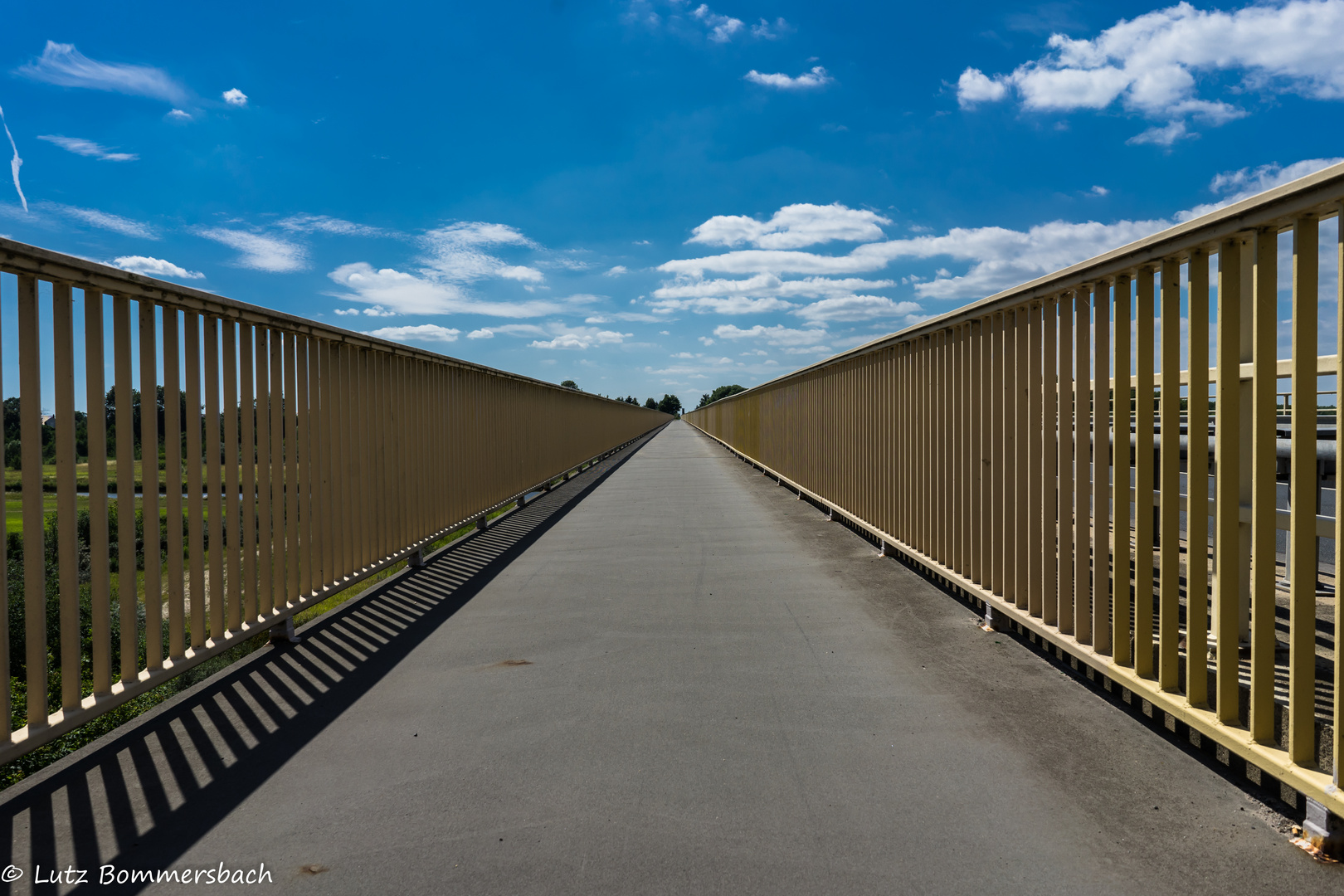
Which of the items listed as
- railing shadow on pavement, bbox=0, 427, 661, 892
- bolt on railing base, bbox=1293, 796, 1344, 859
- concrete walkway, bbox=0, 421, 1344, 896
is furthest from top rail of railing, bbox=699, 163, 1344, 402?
railing shadow on pavement, bbox=0, 427, 661, 892

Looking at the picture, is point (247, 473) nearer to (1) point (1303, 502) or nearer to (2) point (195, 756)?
(2) point (195, 756)

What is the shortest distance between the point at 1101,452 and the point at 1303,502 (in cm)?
126

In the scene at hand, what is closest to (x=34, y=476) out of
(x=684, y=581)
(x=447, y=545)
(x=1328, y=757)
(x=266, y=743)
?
(x=266, y=743)

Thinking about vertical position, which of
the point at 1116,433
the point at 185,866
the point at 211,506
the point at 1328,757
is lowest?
the point at 185,866

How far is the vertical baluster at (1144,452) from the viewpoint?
334 cm

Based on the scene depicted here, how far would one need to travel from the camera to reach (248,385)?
15.0ft

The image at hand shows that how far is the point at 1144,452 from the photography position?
3363 mm

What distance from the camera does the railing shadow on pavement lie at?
8.48ft

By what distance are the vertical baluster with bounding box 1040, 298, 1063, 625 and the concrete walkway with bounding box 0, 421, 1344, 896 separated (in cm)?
45

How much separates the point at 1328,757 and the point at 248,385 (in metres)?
5.48

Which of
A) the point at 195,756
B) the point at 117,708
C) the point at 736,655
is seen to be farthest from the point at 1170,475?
the point at 117,708

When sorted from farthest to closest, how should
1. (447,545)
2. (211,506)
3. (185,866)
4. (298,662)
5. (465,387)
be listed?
(465,387), (447,545), (298,662), (211,506), (185,866)

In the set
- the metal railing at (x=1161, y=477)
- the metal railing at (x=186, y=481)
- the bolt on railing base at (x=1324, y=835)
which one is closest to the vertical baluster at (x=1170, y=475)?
the metal railing at (x=1161, y=477)

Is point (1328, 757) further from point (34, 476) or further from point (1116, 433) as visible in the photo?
point (34, 476)
